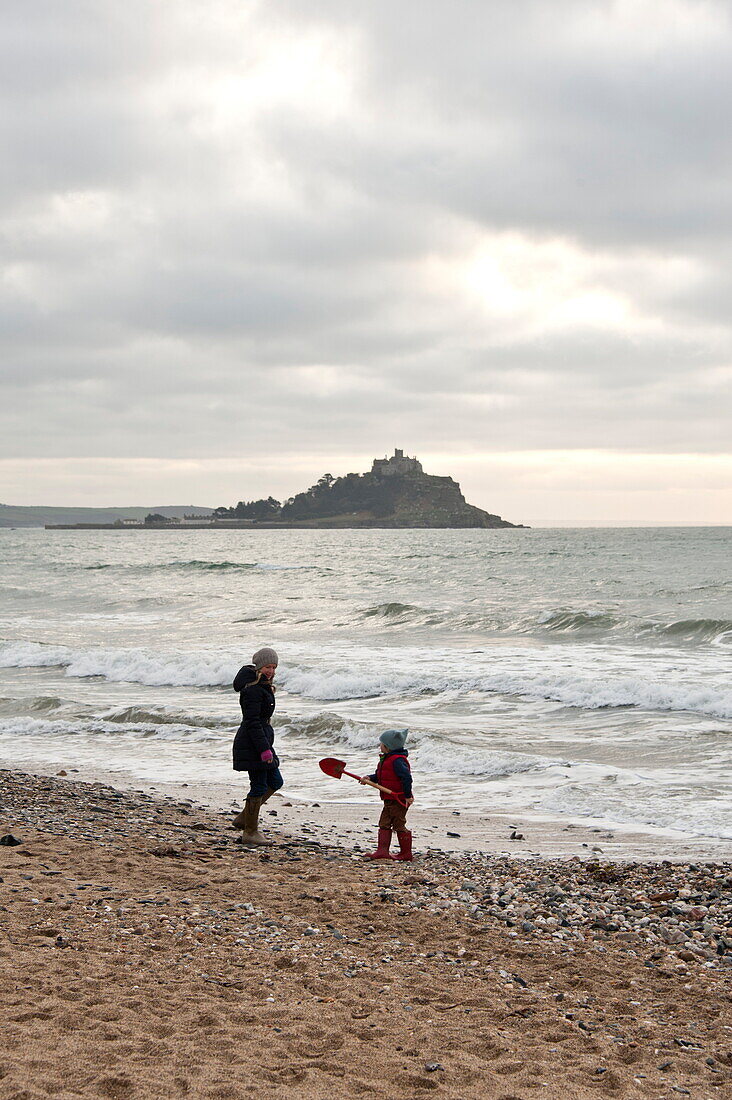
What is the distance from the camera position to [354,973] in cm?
543

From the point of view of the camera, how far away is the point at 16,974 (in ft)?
16.6

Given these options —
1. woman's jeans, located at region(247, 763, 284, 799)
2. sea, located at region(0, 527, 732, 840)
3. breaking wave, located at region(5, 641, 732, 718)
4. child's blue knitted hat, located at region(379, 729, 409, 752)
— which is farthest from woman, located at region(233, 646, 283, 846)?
breaking wave, located at region(5, 641, 732, 718)

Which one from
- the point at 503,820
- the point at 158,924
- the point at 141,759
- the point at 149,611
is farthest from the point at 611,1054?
the point at 149,611

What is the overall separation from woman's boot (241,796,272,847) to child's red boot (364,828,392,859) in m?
1.09

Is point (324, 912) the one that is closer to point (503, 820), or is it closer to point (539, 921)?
point (539, 921)

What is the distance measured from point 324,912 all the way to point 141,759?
738 centimetres

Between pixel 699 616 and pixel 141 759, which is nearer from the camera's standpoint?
pixel 141 759

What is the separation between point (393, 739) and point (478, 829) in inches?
70.4

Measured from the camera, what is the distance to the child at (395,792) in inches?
326

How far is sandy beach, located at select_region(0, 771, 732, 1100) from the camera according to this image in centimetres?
423

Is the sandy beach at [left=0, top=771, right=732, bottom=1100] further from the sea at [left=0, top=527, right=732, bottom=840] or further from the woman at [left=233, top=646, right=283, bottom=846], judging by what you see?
the sea at [left=0, top=527, right=732, bottom=840]

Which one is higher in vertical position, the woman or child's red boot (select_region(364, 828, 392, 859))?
the woman

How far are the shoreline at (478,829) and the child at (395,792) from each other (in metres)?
0.56

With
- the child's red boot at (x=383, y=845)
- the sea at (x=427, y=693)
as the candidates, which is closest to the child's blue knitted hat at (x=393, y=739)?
the child's red boot at (x=383, y=845)
